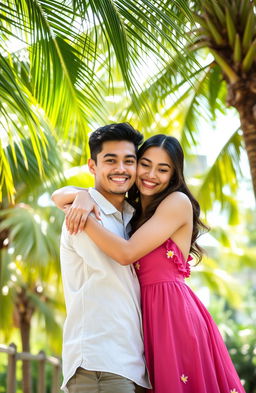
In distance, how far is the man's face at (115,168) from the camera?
4191 mm

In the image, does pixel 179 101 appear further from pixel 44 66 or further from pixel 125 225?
pixel 125 225

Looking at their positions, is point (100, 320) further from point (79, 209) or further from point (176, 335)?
point (79, 209)

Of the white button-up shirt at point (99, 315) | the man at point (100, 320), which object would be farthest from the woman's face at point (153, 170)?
the white button-up shirt at point (99, 315)

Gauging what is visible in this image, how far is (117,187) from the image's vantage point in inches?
165

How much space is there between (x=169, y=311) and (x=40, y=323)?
12590 mm

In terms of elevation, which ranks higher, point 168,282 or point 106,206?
point 106,206

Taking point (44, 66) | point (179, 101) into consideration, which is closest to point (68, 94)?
point (44, 66)

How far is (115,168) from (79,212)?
438mm

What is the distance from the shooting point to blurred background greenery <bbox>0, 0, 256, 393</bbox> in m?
4.77

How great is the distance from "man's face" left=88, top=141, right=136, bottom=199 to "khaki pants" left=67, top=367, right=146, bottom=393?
1101 millimetres

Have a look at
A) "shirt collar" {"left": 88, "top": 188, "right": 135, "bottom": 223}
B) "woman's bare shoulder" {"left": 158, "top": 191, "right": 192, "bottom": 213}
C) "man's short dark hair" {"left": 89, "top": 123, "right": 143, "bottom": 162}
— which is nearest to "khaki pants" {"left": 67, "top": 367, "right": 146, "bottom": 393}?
"shirt collar" {"left": 88, "top": 188, "right": 135, "bottom": 223}

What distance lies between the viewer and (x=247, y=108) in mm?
8227

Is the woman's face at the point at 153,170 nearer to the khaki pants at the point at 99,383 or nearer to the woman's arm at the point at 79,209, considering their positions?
the woman's arm at the point at 79,209

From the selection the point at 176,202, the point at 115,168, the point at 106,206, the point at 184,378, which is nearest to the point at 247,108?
the point at 176,202
